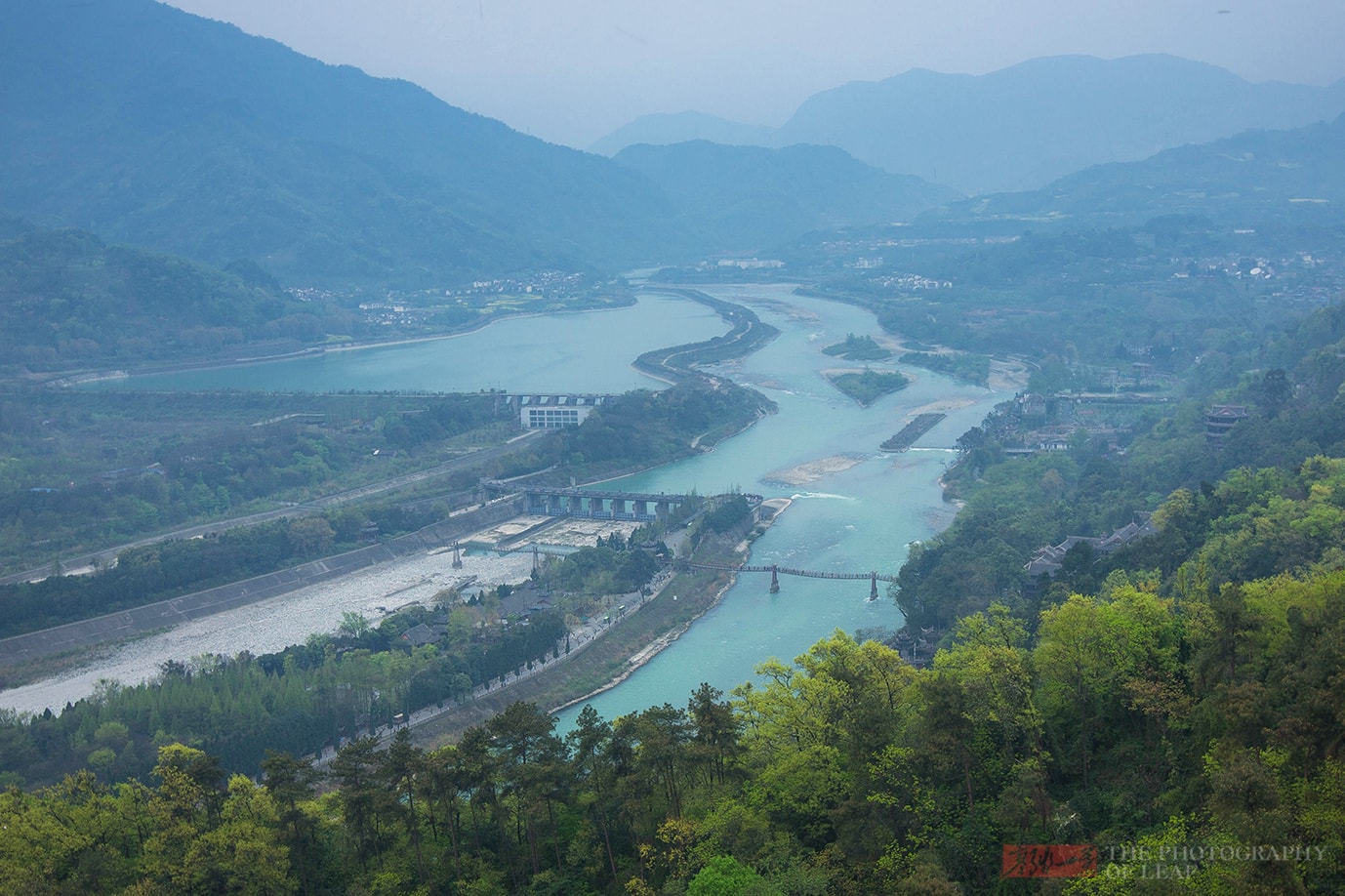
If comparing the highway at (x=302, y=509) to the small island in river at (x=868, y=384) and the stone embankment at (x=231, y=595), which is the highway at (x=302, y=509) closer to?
the stone embankment at (x=231, y=595)

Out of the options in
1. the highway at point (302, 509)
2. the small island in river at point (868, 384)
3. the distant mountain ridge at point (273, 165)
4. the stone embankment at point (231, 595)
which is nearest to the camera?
the stone embankment at point (231, 595)

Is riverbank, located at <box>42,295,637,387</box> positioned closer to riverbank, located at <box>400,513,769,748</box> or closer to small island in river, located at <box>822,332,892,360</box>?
small island in river, located at <box>822,332,892,360</box>

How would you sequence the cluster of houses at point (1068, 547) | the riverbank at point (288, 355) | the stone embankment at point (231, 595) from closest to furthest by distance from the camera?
the cluster of houses at point (1068, 547)
the stone embankment at point (231, 595)
the riverbank at point (288, 355)

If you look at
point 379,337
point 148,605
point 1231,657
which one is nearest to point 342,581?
point 148,605

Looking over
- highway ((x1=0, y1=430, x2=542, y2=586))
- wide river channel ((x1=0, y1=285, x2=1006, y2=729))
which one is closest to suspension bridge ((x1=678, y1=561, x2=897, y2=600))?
wide river channel ((x1=0, y1=285, x2=1006, y2=729))

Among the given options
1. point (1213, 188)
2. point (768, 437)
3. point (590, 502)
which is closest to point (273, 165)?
point (768, 437)

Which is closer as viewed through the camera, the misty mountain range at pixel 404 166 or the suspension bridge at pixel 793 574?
the suspension bridge at pixel 793 574

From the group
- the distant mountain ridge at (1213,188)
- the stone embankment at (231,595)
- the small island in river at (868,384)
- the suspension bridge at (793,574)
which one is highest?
the distant mountain ridge at (1213,188)

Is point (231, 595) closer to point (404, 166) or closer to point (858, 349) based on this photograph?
point (858, 349)

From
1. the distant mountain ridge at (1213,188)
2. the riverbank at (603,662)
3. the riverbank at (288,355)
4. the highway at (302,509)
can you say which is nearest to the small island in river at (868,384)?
the highway at (302,509)
